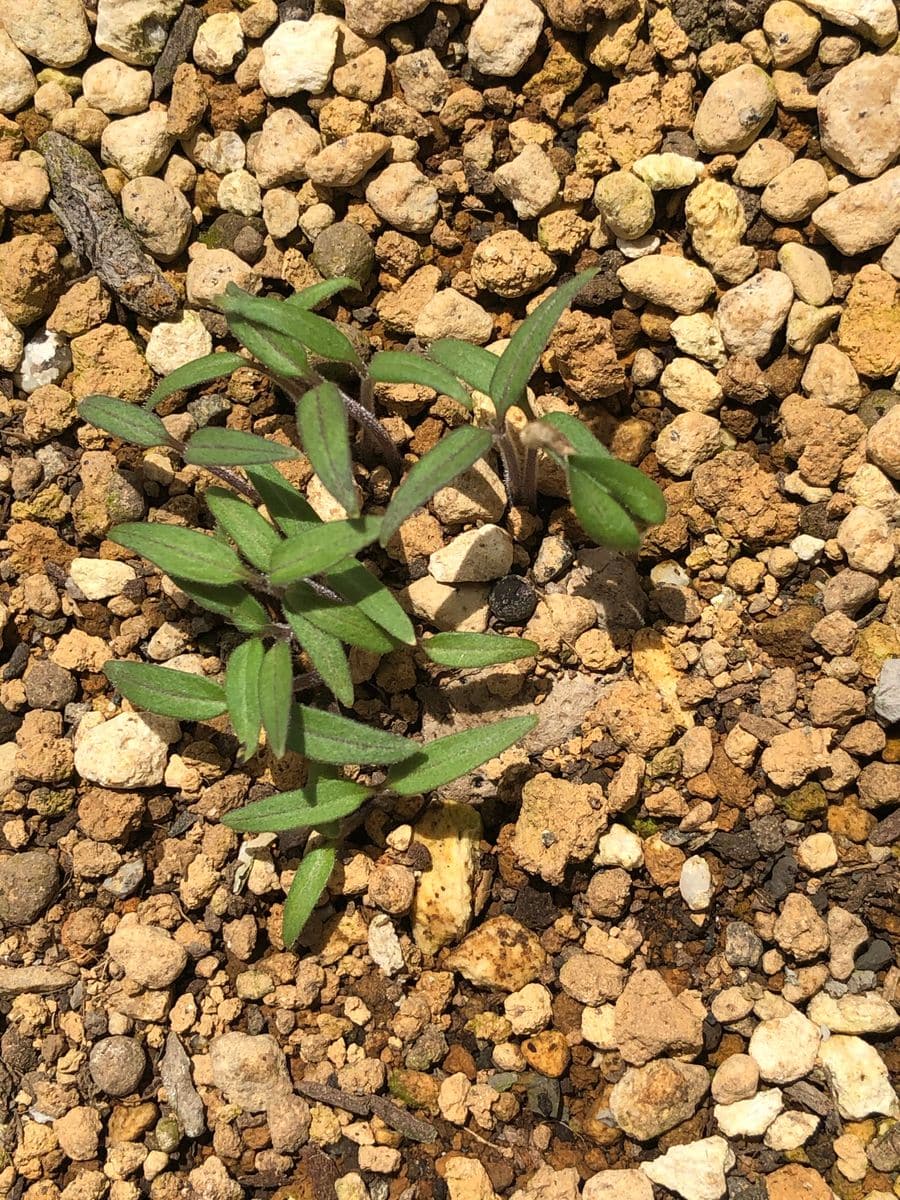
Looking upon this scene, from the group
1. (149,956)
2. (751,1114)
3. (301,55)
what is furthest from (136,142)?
(751,1114)

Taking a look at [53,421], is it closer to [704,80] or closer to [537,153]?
[537,153]

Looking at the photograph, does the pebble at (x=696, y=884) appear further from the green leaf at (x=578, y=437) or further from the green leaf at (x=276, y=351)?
the green leaf at (x=276, y=351)

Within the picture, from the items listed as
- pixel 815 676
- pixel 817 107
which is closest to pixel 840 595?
pixel 815 676

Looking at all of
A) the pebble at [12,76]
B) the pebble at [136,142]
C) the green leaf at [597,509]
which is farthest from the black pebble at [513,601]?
the pebble at [12,76]

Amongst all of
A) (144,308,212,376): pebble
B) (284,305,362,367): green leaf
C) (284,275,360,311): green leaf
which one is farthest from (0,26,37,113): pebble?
(284,305,362,367): green leaf

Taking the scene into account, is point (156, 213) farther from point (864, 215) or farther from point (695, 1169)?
point (695, 1169)

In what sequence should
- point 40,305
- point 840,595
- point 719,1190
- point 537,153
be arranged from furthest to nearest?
1. point 40,305
2. point 537,153
3. point 840,595
4. point 719,1190
